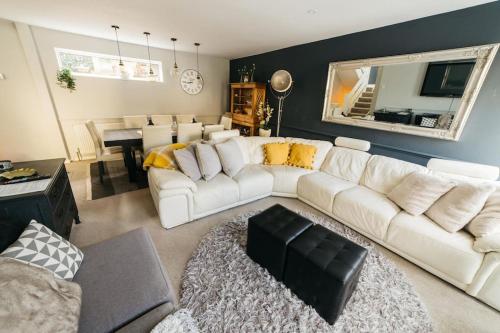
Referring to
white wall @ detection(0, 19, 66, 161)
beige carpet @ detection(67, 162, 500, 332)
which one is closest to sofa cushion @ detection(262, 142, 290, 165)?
beige carpet @ detection(67, 162, 500, 332)

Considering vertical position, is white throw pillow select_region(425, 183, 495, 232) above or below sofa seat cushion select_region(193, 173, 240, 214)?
above

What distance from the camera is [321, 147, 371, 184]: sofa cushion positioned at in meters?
2.70

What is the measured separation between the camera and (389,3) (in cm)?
210

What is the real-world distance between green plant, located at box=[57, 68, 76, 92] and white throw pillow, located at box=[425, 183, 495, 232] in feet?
19.1

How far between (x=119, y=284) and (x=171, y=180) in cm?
115

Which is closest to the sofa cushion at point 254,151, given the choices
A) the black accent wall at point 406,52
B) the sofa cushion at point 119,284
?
the black accent wall at point 406,52

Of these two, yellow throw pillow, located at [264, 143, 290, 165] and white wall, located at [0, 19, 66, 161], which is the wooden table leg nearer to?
white wall, located at [0, 19, 66, 161]

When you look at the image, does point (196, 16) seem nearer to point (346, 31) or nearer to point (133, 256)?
point (346, 31)

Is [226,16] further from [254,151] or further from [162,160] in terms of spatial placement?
[162,160]

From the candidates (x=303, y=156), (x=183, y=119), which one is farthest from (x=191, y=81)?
(x=303, y=156)

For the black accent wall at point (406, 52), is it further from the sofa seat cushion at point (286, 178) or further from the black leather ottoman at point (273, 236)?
the black leather ottoman at point (273, 236)

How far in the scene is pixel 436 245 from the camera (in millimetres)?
1688

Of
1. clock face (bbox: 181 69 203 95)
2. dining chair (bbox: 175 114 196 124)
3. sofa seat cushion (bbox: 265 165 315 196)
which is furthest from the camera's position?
clock face (bbox: 181 69 203 95)

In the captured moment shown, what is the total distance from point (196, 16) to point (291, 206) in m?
2.89
